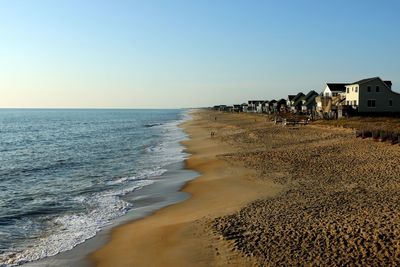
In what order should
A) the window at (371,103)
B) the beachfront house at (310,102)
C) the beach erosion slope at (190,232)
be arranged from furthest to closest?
1. the beachfront house at (310,102)
2. the window at (371,103)
3. the beach erosion slope at (190,232)

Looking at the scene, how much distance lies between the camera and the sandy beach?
11617 mm

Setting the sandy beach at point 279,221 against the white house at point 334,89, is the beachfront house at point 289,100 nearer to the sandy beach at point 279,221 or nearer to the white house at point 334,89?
the white house at point 334,89

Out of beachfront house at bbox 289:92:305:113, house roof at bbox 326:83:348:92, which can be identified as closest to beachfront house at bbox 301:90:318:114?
beachfront house at bbox 289:92:305:113

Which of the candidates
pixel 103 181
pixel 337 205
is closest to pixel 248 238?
pixel 337 205

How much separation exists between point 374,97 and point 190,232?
59307 mm

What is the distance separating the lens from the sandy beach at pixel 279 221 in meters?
11.6

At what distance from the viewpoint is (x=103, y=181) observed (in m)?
27.4

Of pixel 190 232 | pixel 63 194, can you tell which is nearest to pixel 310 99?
pixel 63 194

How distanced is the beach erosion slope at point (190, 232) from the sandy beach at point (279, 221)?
0.03m

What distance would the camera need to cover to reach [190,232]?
1493cm

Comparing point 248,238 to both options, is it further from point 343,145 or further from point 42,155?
point 42,155

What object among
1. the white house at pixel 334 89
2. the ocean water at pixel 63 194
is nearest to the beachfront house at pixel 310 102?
the white house at pixel 334 89

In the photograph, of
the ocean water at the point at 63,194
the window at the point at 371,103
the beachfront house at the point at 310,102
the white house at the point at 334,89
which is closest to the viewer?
the ocean water at the point at 63,194

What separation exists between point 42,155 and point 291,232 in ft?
A: 118
